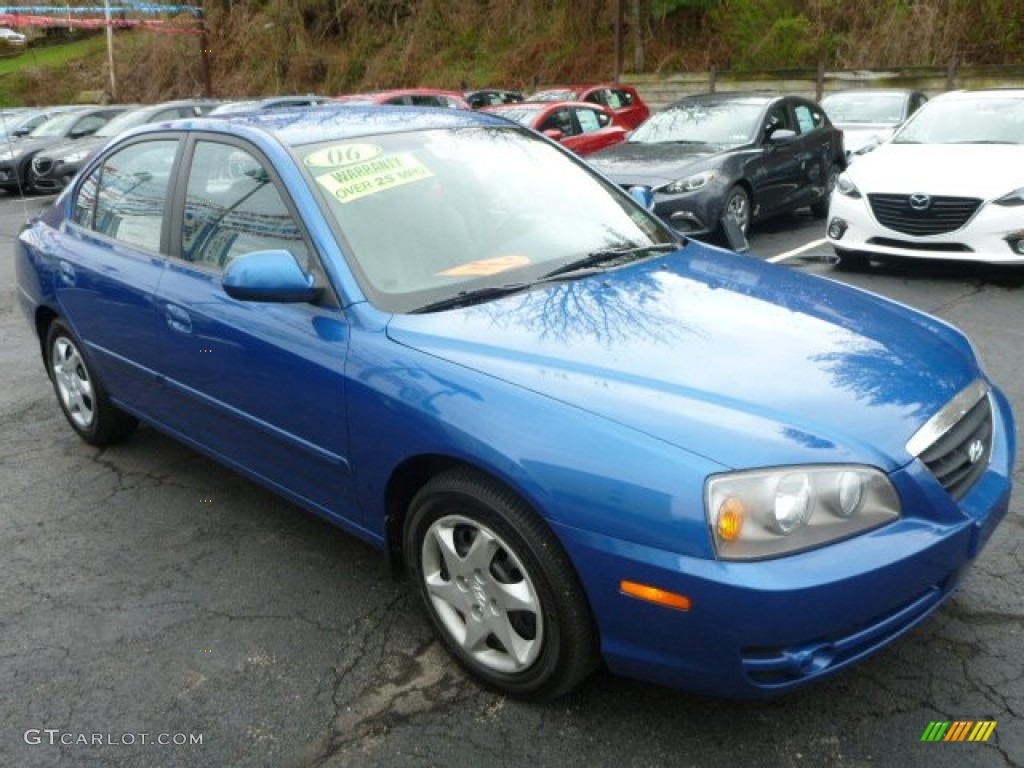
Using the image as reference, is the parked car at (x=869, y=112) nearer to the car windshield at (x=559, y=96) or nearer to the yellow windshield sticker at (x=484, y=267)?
the car windshield at (x=559, y=96)

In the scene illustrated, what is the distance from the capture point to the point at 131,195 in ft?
13.2

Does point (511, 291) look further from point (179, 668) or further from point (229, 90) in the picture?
point (229, 90)

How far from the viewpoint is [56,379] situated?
4738 mm

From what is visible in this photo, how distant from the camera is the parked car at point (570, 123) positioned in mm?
12203

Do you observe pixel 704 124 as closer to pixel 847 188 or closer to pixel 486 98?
pixel 847 188

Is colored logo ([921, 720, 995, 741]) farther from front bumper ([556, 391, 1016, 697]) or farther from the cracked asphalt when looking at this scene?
front bumper ([556, 391, 1016, 697])

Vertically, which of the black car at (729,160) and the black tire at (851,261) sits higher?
the black car at (729,160)

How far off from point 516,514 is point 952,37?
24.0m

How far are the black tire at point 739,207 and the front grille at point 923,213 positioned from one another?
1.48m

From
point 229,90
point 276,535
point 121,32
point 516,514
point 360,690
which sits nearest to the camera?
point 516,514

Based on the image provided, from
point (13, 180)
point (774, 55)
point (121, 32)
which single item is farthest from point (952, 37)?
point (121, 32)

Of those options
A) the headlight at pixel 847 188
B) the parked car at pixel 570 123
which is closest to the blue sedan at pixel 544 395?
the headlight at pixel 847 188

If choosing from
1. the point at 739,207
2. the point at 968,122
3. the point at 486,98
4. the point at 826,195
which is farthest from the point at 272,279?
the point at 486,98

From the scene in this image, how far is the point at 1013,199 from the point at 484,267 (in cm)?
529
